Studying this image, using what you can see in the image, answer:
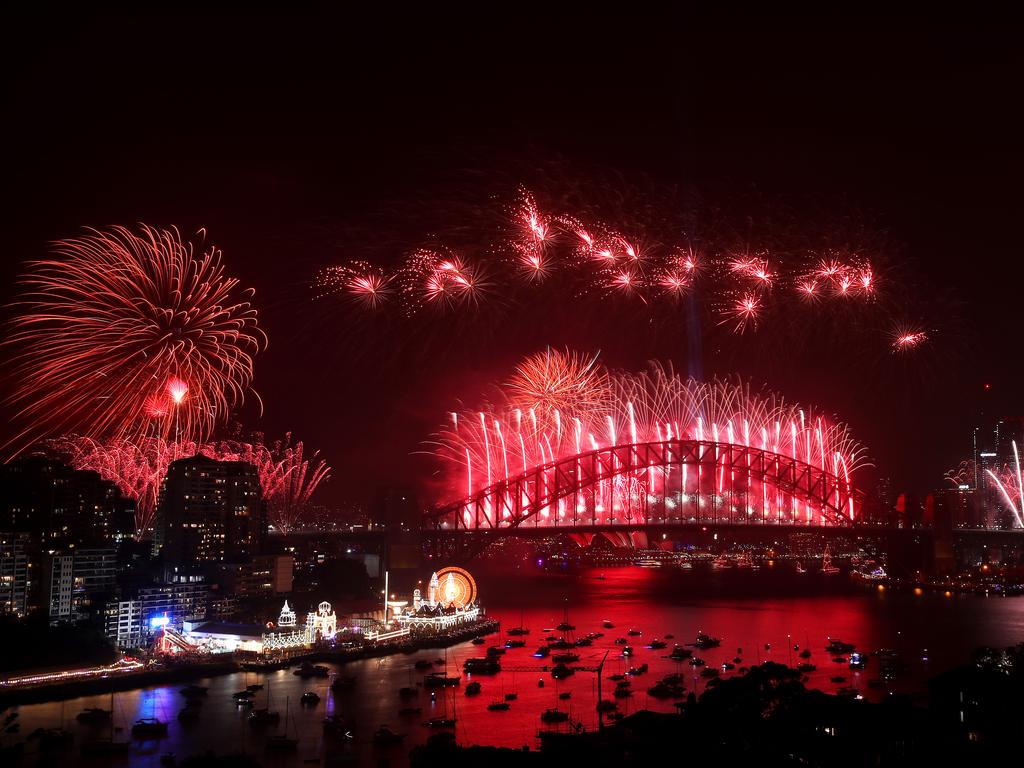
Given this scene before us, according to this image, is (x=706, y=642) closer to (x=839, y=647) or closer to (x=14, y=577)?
(x=839, y=647)

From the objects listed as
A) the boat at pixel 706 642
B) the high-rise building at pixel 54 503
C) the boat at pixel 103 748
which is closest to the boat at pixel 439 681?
the boat at pixel 103 748

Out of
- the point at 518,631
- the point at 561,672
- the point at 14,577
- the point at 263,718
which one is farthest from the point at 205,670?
the point at 518,631

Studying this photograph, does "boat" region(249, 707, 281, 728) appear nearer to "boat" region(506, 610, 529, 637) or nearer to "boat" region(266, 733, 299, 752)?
"boat" region(266, 733, 299, 752)

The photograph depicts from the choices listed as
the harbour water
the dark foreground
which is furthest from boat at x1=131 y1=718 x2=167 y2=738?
the dark foreground

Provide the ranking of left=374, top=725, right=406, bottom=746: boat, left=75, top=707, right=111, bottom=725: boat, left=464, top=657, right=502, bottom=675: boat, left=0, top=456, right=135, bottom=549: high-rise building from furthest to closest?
left=0, top=456, right=135, bottom=549: high-rise building < left=464, top=657, right=502, bottom=675: boat < left=75, top=707, right=111, bottom=725: boat < left=374, top=725, right=406, bottom=746: boat

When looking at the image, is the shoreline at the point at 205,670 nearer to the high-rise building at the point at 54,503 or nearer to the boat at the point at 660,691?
the high-rise building at the point at 54,503
